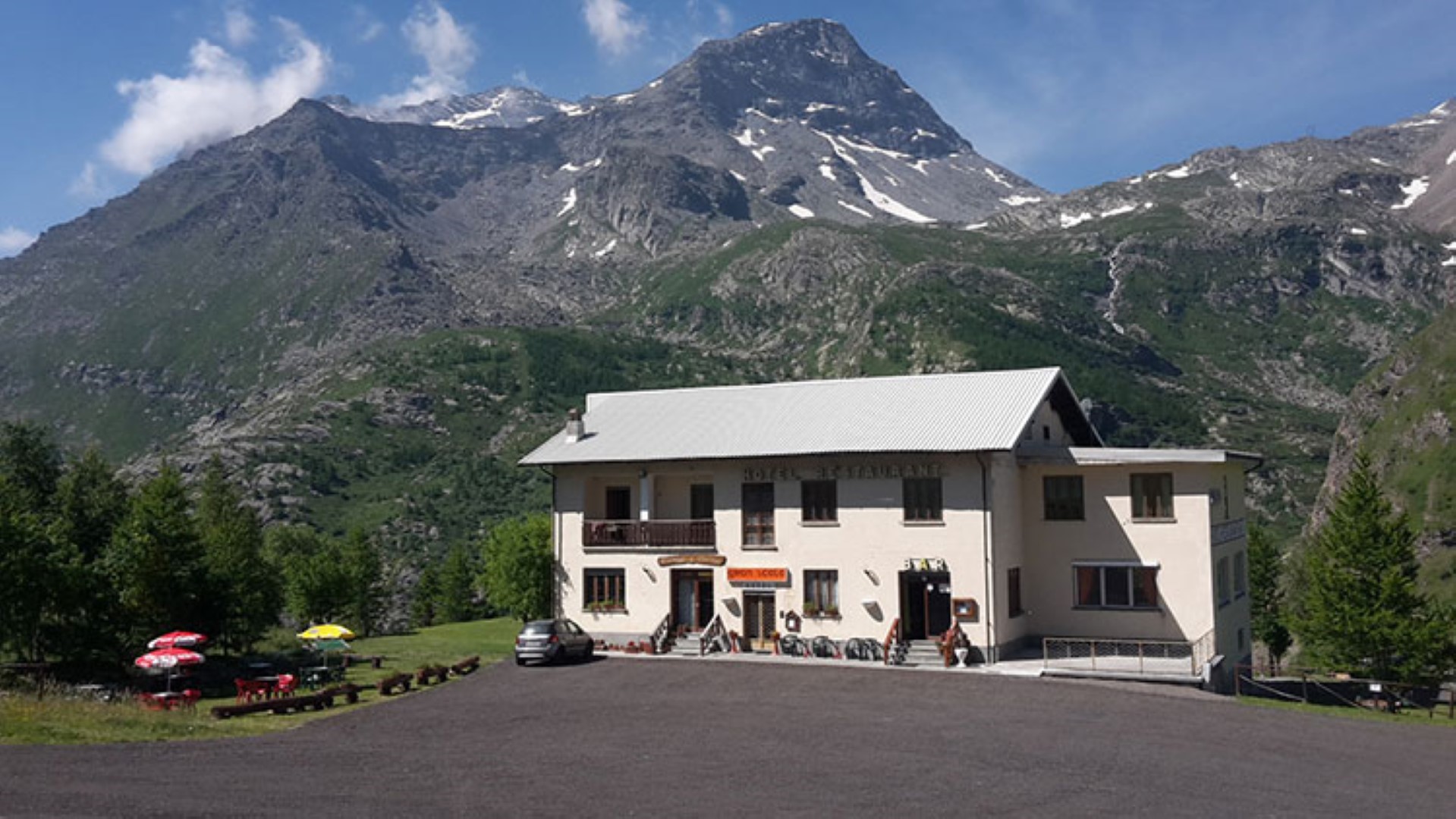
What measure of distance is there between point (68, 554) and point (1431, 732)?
4669 cm

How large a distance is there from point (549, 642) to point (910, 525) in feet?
45.1

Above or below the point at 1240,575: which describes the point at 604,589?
below

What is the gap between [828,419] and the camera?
42.4 metres

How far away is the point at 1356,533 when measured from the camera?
51062mm

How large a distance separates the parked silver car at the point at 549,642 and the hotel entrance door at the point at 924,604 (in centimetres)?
1204

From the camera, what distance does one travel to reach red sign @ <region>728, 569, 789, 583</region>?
132 feet

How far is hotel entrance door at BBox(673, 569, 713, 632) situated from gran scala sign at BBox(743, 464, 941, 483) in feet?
14.5

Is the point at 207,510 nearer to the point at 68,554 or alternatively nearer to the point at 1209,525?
the point at 68,554

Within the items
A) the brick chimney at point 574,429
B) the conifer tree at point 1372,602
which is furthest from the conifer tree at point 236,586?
the conifer tree at point 1372,602

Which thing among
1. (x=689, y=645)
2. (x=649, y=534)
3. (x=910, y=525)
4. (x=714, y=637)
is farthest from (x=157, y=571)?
(x=910, y=525)

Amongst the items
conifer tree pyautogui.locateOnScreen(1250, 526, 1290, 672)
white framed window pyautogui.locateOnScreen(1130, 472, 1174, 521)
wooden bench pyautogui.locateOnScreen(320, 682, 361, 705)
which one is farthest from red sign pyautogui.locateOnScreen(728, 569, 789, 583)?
conifer tree pyautogui.locateOnScreen(1250, 526, 1290, 672)

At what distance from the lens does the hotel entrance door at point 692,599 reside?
138ft

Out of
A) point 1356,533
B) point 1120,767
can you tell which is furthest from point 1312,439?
point 1120,767

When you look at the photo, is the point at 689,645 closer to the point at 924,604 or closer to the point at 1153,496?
the point at 924,604
